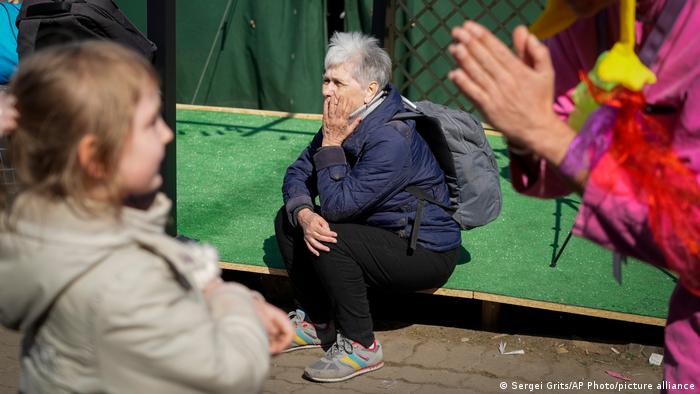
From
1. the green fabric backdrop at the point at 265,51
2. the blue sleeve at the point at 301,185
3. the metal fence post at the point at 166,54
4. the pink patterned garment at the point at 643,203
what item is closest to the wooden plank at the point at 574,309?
the blue sleeve at the point at 301,185

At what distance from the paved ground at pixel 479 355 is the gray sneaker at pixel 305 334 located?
38mm

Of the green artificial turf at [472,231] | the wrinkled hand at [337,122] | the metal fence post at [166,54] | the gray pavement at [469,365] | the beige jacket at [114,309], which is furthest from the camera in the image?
the metal fence post at [166,54]

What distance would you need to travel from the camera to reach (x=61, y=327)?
1.31 m

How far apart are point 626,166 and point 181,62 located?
260 inches

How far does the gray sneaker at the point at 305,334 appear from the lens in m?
3.77

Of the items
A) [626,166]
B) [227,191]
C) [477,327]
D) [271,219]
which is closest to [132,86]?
[626,166]

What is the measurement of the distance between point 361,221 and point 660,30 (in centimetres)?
217

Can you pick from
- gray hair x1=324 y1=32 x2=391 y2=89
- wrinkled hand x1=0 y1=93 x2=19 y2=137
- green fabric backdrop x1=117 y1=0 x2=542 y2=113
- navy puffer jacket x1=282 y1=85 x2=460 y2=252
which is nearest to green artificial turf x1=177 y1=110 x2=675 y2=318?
navy puffer jacket x1=282 y1=85 x2=460 y2=252

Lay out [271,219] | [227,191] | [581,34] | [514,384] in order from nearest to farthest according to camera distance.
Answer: [581,34]
[514,384]
[271,219]
[227,191]

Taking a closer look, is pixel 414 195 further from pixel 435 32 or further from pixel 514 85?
pixel 435 32

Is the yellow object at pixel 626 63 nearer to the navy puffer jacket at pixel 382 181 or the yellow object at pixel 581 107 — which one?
the yellow object at pixel 581 107

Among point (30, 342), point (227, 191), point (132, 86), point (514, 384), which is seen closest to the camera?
point (132, 86)

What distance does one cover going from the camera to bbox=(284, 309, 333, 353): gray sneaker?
12.4 ft

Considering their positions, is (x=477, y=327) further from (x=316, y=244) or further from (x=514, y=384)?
(x=316, y=244)
